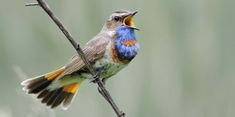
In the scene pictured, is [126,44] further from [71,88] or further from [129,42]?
[71,88]

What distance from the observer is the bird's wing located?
4.52m

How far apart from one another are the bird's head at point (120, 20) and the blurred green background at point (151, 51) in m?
0.94

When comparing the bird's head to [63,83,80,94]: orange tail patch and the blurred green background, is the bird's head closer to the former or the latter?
[63,83,80,94]: orange tail patch

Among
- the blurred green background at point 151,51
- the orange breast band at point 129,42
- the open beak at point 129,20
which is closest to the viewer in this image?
the open beak at point 129,20

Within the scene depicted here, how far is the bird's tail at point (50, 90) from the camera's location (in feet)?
15.7

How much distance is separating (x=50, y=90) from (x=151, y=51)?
171 cm

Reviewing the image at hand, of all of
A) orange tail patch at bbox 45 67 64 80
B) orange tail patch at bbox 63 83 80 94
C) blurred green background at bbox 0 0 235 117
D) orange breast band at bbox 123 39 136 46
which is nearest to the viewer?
orange breast band at bbox 123 39 136 46

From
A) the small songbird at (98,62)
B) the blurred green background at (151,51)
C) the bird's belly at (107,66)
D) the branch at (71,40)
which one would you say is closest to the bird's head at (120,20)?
the small songbird at (98,62)

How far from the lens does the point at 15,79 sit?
6109 millimetres

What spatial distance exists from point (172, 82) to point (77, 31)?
0.89m

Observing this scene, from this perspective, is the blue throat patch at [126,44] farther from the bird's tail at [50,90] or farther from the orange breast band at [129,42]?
the bird's tail at [50,90]

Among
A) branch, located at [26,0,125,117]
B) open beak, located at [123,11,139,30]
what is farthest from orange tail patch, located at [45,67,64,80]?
branch, located at [26,0,125,117]

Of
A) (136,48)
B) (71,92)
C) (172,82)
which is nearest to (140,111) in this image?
(172,82)

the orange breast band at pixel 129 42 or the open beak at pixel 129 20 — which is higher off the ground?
the open beak at pixel 129 20
